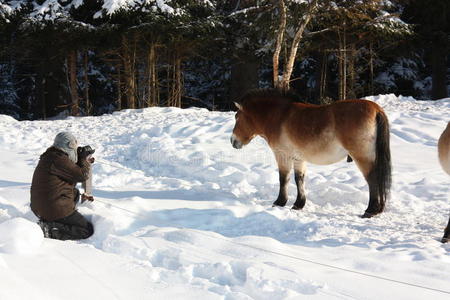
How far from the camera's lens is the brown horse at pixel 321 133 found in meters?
5.21

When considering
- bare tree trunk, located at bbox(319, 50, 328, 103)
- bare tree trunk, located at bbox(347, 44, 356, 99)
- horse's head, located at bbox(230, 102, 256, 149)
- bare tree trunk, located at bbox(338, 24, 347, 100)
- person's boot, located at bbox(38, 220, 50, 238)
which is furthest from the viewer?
bare tree trunk, located at bbox(319, 50, 328, 103)

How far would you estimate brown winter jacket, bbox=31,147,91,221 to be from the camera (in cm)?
469

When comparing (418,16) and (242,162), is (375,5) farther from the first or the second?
(242,162)

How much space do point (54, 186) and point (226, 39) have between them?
12.1 m

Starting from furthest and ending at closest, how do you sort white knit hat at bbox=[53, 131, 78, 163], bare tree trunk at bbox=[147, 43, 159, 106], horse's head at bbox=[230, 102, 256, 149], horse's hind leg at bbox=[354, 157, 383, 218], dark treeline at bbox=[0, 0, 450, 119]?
1. bare tree trunk at bbox=[147, 43, 159, 106]
2. dark treeline at bbox=[0, 0, 450, 119]
3. horse's head at bbox=[230, 102, 256, 149]
4. horse's hind leg at bbox=[354, 157, 383, 218]
5. white knit hat at bbox=[53, 131, 78, 163]

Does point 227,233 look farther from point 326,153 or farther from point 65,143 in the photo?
point 65,143

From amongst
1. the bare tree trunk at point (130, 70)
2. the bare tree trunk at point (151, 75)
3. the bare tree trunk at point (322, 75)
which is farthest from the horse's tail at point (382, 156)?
the bare tree trunk at point (322, 75)

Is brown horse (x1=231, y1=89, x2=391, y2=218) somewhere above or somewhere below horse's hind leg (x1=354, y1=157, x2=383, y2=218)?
above

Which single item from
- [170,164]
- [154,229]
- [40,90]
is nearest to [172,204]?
[154,229]

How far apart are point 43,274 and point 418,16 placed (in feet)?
59.0

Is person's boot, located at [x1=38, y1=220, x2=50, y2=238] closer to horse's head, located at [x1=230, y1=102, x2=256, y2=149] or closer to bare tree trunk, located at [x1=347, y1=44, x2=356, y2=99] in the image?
horse's head, located at [x1=230, y1=102, x2=256, y2=149]

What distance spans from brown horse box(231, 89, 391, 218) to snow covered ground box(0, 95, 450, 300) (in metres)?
0.50

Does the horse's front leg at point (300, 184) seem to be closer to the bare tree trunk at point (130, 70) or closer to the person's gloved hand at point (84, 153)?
the person's gloved hand at point (84, 153)

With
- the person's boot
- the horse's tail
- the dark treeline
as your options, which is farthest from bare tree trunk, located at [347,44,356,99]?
the person's boot
